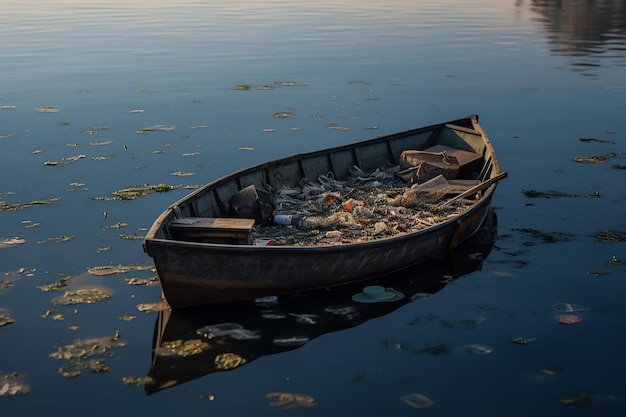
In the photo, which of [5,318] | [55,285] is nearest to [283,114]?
[55,285]

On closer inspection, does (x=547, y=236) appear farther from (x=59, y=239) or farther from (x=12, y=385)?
(x=12, y=385)

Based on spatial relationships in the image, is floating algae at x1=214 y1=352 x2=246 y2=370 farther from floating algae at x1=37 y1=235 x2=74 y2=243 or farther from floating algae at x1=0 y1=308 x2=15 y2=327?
floating algae at x1=37 y1=235 x2=74 y2=243

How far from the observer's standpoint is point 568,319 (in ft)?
35.9

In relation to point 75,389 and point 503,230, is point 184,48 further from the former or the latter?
point 75,389

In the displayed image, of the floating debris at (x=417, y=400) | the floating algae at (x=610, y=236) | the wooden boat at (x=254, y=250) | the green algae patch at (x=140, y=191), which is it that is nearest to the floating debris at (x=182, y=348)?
the wooden boat at (x=254, y=250)

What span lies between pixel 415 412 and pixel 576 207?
8.22 metres

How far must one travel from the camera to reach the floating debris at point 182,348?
10.1 m

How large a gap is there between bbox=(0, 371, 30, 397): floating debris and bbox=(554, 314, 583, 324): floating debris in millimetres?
7197

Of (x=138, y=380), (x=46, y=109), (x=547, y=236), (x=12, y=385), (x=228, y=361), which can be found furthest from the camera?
(x=46, y=109)

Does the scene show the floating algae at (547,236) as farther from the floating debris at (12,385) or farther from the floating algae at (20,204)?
the floating algae at (20,204)

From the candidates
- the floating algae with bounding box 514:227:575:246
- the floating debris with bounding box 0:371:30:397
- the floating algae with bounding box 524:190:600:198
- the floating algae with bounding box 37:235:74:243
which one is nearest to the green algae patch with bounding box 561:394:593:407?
the floating algae with bounding box 514:227:575:246

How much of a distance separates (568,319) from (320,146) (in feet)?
34.9

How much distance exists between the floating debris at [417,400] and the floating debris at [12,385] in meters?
4.55

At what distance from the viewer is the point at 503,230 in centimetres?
1445
